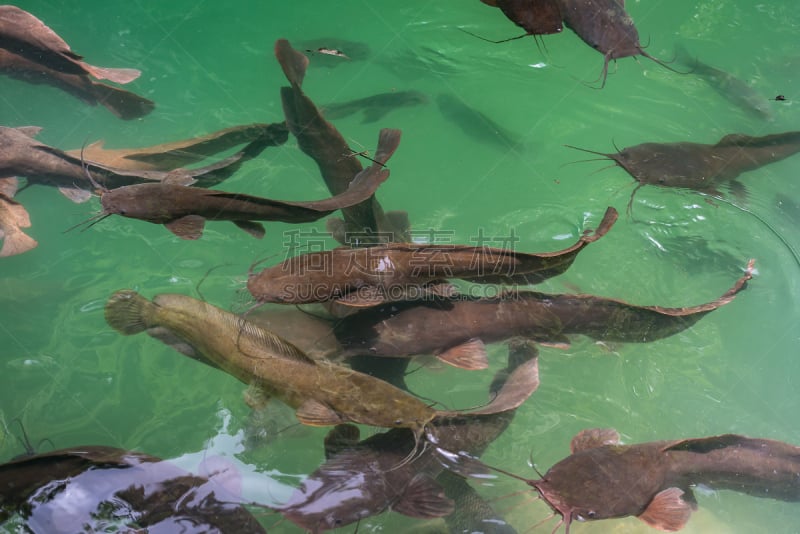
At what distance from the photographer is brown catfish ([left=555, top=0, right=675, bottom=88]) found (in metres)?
4.06

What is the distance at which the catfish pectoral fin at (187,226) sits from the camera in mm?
3535

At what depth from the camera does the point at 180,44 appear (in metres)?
6.34

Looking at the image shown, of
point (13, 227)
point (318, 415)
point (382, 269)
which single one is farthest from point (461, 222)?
point (13, 227)

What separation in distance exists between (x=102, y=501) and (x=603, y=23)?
447 centimetres

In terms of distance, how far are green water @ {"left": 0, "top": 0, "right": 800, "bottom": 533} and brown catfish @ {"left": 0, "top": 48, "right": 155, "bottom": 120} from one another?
20cm

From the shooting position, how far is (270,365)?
304cm

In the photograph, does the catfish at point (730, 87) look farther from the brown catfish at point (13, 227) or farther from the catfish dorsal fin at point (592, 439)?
the brown catfish at point (13, 227)

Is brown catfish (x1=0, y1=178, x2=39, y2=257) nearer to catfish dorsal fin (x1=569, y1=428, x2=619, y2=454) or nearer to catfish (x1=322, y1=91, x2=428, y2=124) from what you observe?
catfish (x1=322, y1=91, x2=428, y2=124)

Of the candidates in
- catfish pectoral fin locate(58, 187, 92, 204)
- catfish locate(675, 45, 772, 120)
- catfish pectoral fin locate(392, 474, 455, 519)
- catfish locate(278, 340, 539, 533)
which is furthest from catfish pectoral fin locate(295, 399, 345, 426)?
catfish locate(675, 45, 772, 120)

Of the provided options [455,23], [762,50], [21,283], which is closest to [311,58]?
[455,23]

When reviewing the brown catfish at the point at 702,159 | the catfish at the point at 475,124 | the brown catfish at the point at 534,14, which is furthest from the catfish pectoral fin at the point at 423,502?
the catfish at the point at 475,124

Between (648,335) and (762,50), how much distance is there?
4.87 meters

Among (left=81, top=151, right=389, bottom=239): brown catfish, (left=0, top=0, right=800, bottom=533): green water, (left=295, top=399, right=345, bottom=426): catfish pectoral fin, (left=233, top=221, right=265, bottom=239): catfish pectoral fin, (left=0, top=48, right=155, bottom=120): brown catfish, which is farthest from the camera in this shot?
(left=0, top=48, right=155, bottom=120): brown catfish

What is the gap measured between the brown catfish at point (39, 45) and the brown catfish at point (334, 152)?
154 cm
